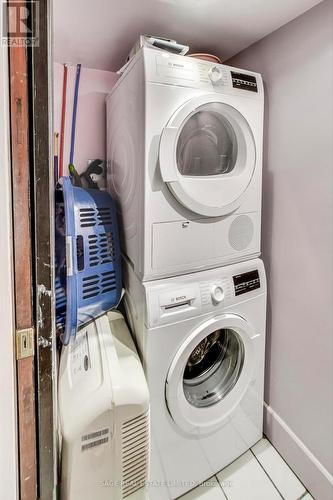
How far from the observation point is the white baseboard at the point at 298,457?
1.41 m

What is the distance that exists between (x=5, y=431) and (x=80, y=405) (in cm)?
23

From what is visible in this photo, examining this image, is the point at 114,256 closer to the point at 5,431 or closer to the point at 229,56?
the point at 5,431

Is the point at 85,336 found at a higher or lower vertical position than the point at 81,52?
lower

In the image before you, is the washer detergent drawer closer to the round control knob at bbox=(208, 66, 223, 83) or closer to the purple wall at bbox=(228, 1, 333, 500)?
the purple wall at bbox=(228, 1, 333, 500)

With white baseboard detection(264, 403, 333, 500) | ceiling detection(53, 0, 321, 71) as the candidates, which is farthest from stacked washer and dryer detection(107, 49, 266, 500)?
ceiling detection(53, 0, 321, 71)

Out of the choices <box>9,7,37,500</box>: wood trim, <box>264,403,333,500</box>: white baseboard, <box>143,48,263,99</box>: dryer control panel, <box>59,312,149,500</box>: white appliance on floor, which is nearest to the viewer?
<box>9,7,37,500</box>: wood trim

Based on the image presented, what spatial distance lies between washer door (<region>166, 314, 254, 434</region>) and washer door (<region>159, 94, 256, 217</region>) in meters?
0.58

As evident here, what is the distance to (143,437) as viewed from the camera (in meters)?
1.11

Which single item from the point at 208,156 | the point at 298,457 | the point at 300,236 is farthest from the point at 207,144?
the point at 298,457

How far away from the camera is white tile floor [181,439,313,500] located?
1.48 m

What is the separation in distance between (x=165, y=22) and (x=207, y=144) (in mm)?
589

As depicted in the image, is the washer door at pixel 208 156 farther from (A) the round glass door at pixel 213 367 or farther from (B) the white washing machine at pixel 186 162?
(A) the round glass door at pixel 213 367

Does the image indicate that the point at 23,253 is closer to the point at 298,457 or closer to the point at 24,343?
the point at 24,343

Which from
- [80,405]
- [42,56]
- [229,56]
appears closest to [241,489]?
[80,405]
